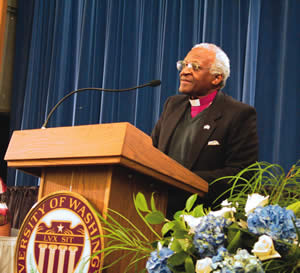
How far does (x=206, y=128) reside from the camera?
2.30 metres

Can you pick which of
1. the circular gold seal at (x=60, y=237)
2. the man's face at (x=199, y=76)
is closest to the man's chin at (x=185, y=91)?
the man's face at (x=199, y=76)

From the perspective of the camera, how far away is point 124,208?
1.42m

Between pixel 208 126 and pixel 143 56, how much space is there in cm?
220

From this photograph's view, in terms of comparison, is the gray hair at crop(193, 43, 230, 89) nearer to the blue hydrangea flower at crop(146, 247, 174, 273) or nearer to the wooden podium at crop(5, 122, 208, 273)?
the wooden podium at crop(5, 122, 208, 273)

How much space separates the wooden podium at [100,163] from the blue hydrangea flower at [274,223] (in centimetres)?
52

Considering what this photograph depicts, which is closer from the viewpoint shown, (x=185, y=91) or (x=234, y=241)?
(x=234, y=241)

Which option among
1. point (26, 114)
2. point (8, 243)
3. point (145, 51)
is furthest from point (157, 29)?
point (8, 243)

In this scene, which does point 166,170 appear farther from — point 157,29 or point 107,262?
point 157,29

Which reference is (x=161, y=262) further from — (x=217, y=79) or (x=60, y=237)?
(x=217, y=79)

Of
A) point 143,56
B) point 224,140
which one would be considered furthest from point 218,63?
point 143,56

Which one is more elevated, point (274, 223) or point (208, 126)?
point (208, 126)

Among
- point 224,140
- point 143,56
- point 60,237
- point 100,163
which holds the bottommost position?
point 60,237

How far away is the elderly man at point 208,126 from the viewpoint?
2.24 m

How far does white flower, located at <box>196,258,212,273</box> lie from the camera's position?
808 mm
